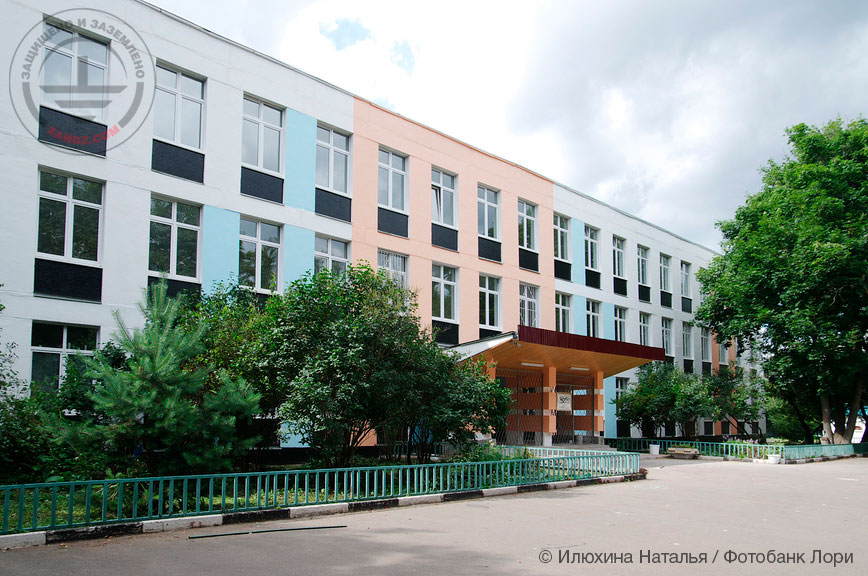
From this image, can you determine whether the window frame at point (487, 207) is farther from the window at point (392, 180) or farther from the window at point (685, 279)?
the window at point (685, 279)

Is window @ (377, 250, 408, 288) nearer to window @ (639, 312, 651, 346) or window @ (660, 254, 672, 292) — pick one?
window @ (639, 312, 651, 346)

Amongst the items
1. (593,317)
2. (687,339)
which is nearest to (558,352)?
(593,317)

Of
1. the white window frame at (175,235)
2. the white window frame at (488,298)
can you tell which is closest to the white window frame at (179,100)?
the white window frame at (175,235)

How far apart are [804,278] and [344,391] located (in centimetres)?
2257

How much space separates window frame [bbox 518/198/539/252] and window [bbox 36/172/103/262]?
52.6 ft

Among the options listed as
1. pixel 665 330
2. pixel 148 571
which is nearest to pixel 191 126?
pixel 148 571

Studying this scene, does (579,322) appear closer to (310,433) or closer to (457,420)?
(457,420)

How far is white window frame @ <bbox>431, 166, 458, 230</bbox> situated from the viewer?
24750 mm

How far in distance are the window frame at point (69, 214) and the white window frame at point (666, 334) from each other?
27832 millimetres

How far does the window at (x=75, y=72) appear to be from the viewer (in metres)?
15.7

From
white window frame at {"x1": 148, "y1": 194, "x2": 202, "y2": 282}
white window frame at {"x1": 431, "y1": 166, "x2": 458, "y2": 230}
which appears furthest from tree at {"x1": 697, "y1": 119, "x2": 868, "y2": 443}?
white window frame at {"x1": 148, "y1": 194, "x2": 202, "y2": 282}

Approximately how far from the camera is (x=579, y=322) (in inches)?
1203

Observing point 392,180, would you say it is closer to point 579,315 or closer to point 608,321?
point 579,315

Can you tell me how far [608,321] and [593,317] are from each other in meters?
0.94
